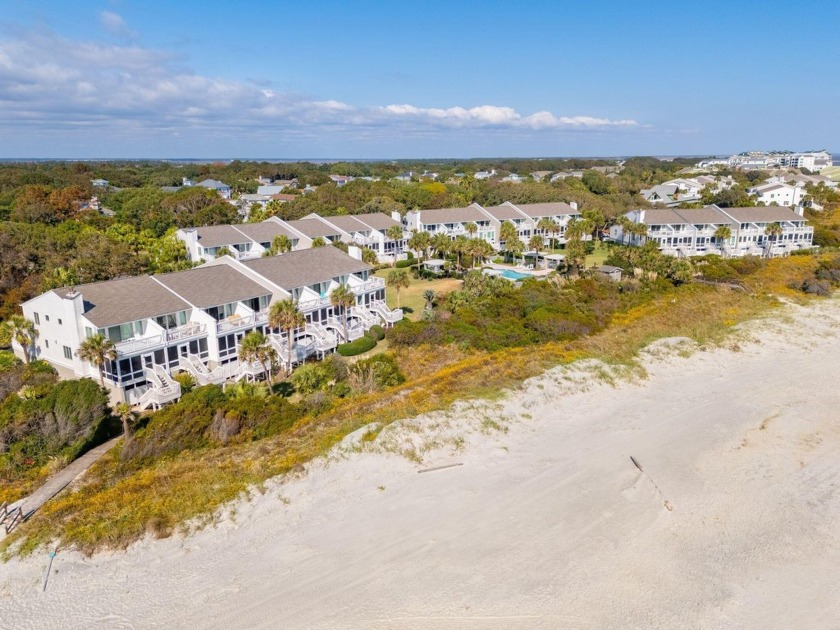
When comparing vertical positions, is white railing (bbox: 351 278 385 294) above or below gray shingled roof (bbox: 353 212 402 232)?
below

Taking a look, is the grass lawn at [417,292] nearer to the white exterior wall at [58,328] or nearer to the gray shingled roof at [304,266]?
the gray shingled roof at [304,266]

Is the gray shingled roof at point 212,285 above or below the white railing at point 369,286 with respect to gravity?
above

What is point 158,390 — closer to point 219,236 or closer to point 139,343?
point 139,343

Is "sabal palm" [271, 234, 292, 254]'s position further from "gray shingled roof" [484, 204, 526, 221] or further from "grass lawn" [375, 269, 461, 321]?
"gray shingled roof" [484, 204, 526, 221]

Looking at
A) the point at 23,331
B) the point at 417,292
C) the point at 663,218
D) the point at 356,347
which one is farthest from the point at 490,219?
the point at 23,331

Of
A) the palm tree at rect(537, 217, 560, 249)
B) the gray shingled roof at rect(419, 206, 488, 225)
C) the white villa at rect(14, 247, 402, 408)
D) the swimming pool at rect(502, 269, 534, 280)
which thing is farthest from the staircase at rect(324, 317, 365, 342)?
the palm tree at rect(537, 217, 560, 249)

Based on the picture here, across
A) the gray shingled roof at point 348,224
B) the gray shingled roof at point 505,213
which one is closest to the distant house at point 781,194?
the gray shingled roof at point 505,213
